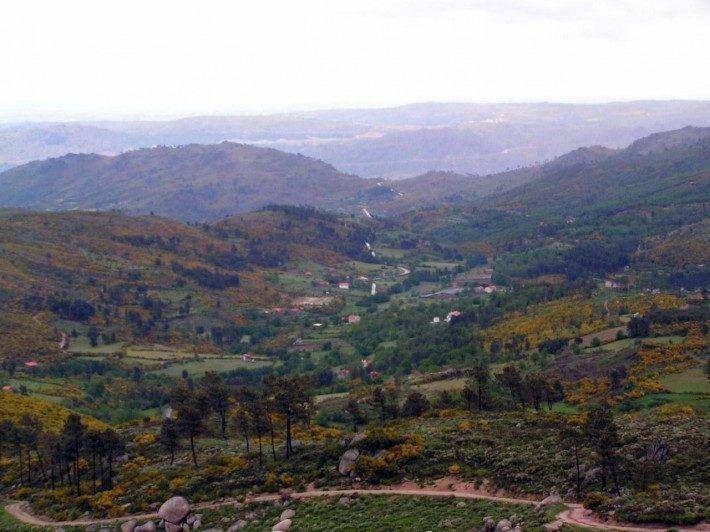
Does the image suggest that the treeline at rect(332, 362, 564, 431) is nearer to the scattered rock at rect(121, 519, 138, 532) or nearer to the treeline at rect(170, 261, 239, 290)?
the scattered rock at rect(121, 519, 138, 532)

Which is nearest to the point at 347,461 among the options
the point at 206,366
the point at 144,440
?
the point at 144,440

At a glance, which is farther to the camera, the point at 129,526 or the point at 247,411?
the point at 247,411

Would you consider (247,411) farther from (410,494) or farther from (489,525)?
(489,525)

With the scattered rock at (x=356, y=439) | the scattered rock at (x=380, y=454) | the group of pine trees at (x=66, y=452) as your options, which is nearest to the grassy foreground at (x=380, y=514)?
the scattered rock at (x=380, y=454)

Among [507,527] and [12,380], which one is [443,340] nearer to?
[12,380]

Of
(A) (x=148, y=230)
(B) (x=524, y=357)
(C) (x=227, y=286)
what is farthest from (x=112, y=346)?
(A) (x=148, y=230)

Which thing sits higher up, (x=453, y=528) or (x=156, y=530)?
(x=453, y=528)
